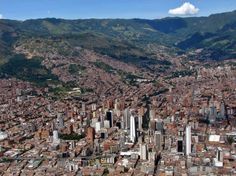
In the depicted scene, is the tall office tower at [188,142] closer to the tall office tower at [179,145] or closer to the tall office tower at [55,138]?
the tall office tower at [179,145]

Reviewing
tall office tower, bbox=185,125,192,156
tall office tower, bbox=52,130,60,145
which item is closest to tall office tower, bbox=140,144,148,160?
tall office tower, bbox=185,125,192,156

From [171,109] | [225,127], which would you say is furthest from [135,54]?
[225,127]

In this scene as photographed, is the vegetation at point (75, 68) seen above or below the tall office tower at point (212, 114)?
above

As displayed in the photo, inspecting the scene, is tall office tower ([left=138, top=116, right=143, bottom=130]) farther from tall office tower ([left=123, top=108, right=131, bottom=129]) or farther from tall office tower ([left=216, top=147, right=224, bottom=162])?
tall office tower ([left=216, top=147, right=224, bottom=162])

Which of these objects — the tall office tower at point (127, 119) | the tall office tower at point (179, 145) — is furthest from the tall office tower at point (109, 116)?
the tall office tower at point (179, 145)

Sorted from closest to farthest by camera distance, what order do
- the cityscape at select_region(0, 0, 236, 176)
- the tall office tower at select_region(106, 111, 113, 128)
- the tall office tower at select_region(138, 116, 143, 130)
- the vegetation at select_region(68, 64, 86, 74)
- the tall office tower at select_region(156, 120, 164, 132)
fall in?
the cityscape at select_region(0, 0, 236, 176), the tall office tower at select_region(156, 120, 164, 132), the tall office tower at select_region(138, 116, 143, 130), the tall office tower at select_region(106, 111, 113, 128), the vegetation at select_region(68, 64, 86, 74)

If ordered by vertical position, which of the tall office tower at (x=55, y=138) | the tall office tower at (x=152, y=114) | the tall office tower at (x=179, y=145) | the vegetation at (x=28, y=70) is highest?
the vegetation at (x=28, y=70)

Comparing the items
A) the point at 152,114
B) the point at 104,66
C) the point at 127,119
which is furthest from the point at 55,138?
the point at 104,66

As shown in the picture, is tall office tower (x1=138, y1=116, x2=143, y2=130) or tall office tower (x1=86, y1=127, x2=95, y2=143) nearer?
tall office tower (x1=86, y1=127, x2=95, y2=143)

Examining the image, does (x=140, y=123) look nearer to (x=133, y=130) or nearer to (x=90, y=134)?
(x=133, y=130)

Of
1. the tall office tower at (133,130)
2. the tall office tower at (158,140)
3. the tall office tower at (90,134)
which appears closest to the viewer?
the tall office tower at (158,140)

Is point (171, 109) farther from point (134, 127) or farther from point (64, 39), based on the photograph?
point (64, 39)

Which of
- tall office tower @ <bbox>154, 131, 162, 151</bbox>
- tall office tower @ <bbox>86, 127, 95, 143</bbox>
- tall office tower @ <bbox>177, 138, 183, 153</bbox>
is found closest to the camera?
tall office tower @ <bbox>177, 138, 183, 153</bbox>
